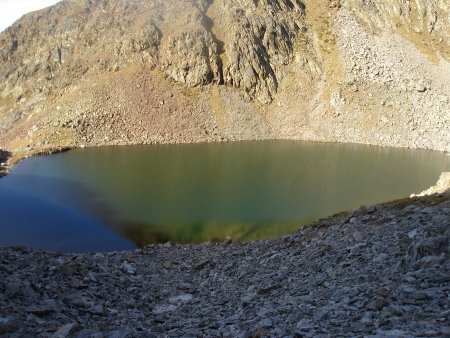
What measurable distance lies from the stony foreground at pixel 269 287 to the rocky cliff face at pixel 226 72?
169 ft

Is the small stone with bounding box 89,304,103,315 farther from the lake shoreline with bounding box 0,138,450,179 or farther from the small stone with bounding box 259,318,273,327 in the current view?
the lake shoreline with bounding box 0,138,450,179

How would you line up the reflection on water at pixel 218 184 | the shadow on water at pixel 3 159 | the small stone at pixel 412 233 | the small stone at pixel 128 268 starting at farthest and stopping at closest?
the shadow on water at pixel 3 159
the reflection on water at pixel 218 184
the small stone at pixel 128 268
the small stone at pixel 412 233

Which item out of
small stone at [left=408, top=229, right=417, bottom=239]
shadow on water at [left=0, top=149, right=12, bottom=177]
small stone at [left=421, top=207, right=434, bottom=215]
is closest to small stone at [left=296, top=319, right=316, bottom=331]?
small stone at [left=408, top=229, right=417, bottom=239]

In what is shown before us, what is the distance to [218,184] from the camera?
41375mm

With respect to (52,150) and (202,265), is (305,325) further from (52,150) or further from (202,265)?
(52,150)

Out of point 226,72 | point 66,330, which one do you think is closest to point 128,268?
point 66,330

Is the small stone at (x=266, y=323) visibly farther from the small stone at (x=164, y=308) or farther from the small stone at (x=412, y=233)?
the small stone at (x=412, y=233)

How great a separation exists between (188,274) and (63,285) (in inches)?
269

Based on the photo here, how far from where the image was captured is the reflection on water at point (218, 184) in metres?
30.3

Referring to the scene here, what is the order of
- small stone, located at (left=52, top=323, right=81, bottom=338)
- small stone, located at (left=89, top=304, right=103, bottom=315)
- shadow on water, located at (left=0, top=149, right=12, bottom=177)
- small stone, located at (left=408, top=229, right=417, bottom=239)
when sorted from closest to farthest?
small stone, located at (left=52, top=323, right=81, bottom=338) → small stone, located at (left=89, top=304, right=103, bottom=315) → small stone, located at (left=408, top=229, right=417, bottom=239) → shadow on water, located at (left=0, top=149, right=12, bottom=177)

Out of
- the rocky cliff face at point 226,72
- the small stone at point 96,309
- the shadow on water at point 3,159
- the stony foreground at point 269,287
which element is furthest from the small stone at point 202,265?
the rocky cliff face at point 226,72

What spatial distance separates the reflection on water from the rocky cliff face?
25.4ft

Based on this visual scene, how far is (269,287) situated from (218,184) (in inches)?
1086

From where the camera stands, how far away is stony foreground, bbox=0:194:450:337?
28.7ft
